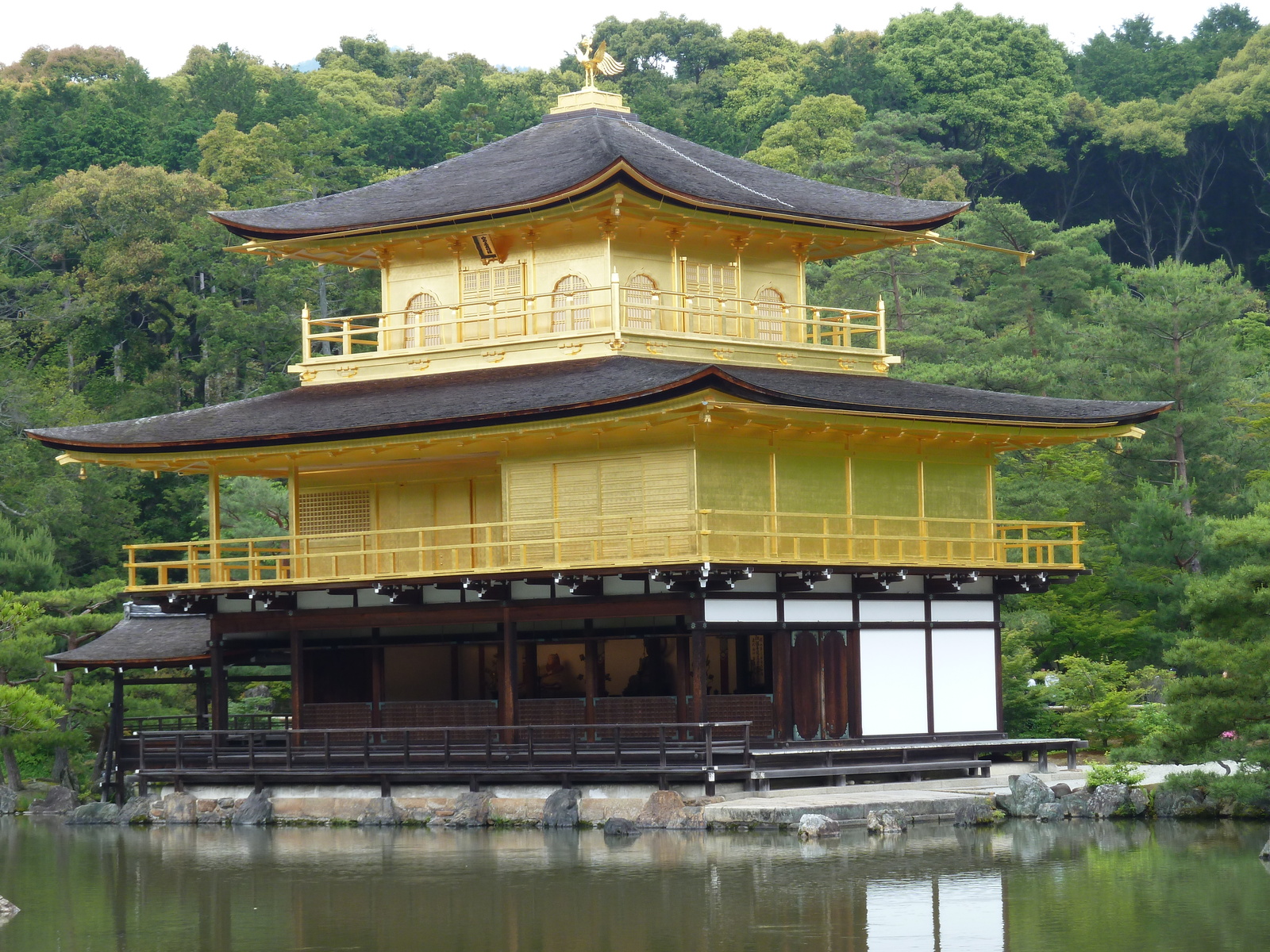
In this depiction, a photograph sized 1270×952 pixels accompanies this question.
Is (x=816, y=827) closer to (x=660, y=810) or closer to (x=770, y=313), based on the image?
(x=660, y=810)

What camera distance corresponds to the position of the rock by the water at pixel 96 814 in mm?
38375

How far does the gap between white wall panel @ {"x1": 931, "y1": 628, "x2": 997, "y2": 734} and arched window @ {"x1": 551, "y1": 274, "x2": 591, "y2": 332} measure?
9.23 meters

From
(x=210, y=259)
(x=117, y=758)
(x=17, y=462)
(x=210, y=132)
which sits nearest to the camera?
(x=117, y=758)

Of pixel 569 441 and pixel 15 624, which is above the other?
pixel 569 441

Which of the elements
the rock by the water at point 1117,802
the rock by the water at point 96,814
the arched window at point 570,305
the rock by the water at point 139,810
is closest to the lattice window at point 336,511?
the arched window at point 570,305

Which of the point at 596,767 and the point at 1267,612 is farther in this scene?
the point at 596,767

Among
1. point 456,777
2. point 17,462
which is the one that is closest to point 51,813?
point 456,777

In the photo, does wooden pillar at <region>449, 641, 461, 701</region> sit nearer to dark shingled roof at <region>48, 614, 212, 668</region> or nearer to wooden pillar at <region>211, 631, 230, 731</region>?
wooden pillar at <region>211, 631, 230, 731</region>

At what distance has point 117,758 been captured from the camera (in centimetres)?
3947

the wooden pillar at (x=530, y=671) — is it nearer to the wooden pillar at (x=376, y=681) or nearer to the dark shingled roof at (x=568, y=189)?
the wooden pillar at (x=376, y=681)

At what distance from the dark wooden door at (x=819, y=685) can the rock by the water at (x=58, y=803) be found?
52.8ft

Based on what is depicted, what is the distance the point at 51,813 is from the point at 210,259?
34.3 metres

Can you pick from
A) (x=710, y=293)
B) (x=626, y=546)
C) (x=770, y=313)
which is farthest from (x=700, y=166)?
(x=626, y=546)

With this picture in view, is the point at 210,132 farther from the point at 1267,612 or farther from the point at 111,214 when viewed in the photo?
the point at 1267,612
